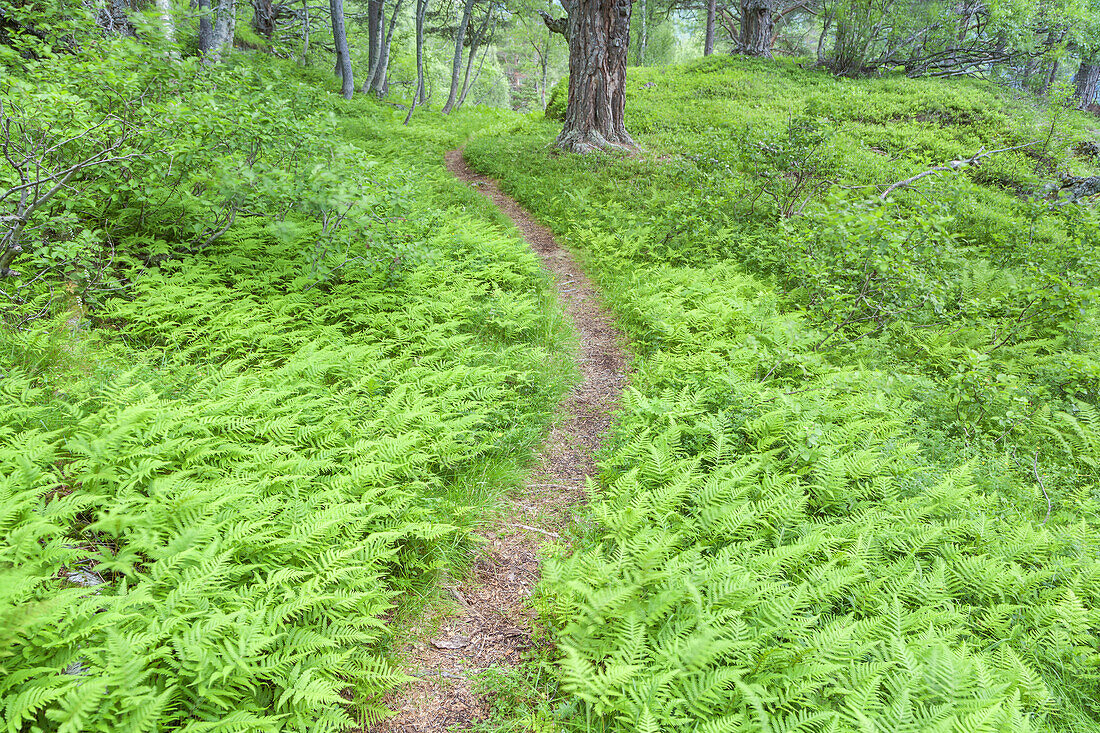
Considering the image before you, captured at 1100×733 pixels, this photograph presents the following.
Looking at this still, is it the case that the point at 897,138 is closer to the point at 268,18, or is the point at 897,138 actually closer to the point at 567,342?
the point at 567,342

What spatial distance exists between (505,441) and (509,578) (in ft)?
4.73

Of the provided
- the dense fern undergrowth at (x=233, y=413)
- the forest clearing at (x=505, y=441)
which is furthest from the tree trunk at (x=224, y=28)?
the dense fern undergrowth at (x=233, y=413)

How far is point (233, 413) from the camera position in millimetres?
4012

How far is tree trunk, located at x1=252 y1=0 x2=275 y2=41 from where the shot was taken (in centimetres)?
1823

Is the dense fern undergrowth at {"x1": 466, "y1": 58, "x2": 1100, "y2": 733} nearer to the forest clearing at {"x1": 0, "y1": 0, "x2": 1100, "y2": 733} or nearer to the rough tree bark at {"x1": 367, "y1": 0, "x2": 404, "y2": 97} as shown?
the forest clearing at {"x1": 0, "y1": 0, "x2": 1100, "y2": 733}

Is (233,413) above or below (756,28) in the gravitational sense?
below

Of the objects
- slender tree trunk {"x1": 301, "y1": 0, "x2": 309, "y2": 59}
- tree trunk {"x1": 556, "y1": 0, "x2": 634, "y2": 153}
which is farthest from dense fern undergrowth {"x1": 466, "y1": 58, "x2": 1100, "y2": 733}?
slender tree trunk {"x1": 301, "y1": 0, "x2": 309, "y2": 59}

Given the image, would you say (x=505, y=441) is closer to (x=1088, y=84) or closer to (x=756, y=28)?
(x=756, y=28)

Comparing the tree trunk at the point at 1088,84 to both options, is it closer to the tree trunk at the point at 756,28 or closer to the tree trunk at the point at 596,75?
the tree trunk at the point at 756,28

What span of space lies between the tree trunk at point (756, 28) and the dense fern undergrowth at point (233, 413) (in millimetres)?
19950

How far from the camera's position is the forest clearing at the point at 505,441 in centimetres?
257

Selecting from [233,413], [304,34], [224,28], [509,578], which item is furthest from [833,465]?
[304,34]

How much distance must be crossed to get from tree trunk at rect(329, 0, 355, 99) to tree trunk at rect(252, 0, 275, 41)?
3040 mm

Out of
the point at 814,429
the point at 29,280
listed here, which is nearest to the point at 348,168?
the point at 29,280
